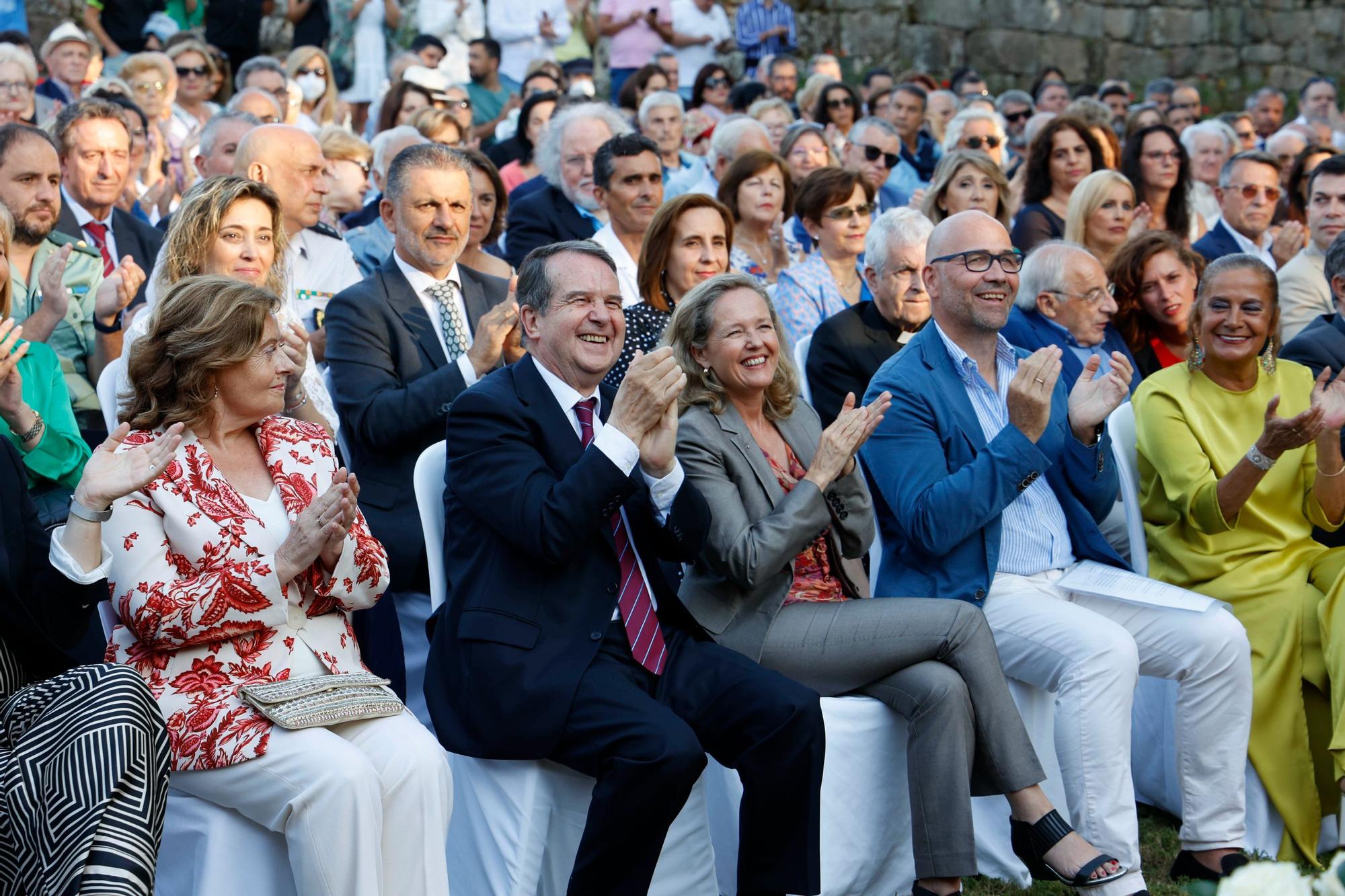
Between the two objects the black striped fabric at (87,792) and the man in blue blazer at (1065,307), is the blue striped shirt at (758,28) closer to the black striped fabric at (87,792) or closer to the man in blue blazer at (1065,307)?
the man in blue blazer at (1065,307)

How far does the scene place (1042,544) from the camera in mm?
4207

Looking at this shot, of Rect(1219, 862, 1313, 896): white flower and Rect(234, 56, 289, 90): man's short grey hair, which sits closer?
Rect(1219, 862, 1313, 896): white flower

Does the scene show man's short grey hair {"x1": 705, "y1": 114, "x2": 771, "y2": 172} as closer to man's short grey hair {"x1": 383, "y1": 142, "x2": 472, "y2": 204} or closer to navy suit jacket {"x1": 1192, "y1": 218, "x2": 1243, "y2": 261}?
navy suit jacket {"x1": 1192, "y1": 218, "x2": 1243, "y2": 261}

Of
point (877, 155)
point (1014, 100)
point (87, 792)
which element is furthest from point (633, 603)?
point (1014, 100)

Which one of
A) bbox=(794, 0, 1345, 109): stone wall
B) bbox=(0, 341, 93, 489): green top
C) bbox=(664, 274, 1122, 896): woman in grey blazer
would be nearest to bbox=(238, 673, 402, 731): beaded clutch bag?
bbox=(664, 274, 1122, 896): woman in grey blazer

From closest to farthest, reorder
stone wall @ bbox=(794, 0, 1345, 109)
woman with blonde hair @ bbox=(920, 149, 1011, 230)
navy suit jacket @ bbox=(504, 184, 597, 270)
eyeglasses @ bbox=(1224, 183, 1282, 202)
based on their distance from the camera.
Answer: navy suit jacket @ bbox=(504, 184, 597, 270), woman with blonde hair @ bbox=(920, 149, 1011, 230), eyeglasses @ bbox=(1224, 183, 1282, 202), stone wall @ bbox=(794, 0, 1345, 109)

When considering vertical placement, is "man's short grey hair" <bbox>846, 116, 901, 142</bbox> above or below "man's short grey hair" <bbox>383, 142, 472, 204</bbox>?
above

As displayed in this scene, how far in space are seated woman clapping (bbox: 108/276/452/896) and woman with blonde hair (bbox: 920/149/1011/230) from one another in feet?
12.9

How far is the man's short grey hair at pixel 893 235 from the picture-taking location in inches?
200

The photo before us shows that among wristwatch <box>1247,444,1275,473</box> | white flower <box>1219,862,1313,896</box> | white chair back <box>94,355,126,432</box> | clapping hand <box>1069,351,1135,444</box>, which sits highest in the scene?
white chair back <box>94,355,126,432</box>

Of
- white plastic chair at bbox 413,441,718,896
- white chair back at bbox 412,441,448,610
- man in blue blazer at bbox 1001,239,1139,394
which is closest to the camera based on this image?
white plastic chair at bbox 413,441,718,896

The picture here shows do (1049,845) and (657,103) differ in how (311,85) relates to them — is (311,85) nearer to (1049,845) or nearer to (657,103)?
(657,103)

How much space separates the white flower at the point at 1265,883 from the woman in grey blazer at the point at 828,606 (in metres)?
1.72

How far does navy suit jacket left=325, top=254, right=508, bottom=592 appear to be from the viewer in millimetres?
4270
